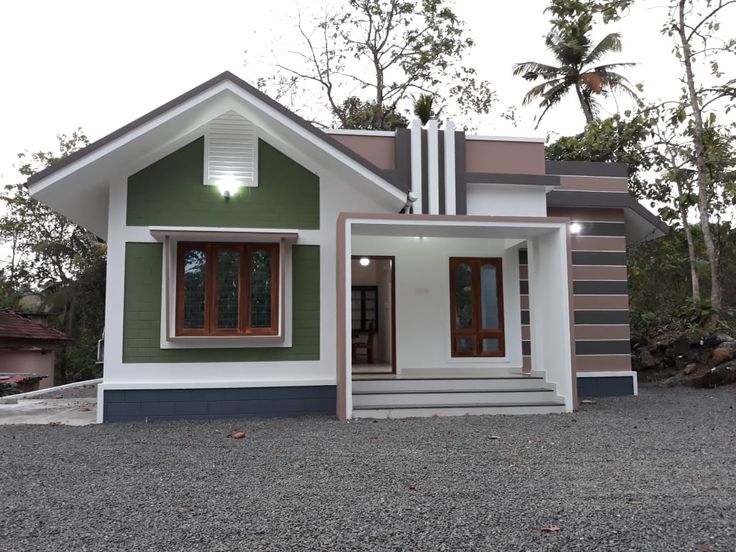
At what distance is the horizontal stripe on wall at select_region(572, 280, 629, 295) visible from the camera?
1041cm

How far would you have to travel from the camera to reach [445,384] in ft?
28.3

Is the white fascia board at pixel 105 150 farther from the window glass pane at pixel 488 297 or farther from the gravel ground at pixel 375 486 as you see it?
the window glass pane at pixel 488 297

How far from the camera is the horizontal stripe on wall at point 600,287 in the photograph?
1041 centimetres

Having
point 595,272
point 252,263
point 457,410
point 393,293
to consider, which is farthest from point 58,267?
point 595,272

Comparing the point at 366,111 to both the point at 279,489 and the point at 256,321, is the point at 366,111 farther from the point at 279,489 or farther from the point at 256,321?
the point at 279,489

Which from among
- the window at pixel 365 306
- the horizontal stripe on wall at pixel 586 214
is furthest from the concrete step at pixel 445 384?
the window at pixel 365 306

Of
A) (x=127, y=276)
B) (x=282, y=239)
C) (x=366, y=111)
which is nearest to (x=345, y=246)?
(x=282, y=239)

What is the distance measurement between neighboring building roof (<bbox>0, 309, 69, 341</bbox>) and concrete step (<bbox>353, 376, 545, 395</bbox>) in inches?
516

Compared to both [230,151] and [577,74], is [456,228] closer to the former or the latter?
[230,151]

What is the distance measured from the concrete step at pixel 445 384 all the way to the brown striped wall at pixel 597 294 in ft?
4.84

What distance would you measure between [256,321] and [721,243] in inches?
712

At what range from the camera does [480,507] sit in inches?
151

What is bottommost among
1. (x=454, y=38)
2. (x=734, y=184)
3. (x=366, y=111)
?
(x=734, y=184)

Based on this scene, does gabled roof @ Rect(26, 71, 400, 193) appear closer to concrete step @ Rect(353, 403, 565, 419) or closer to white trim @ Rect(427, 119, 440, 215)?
white trim @ Rect(427, 119, 440, 215)
